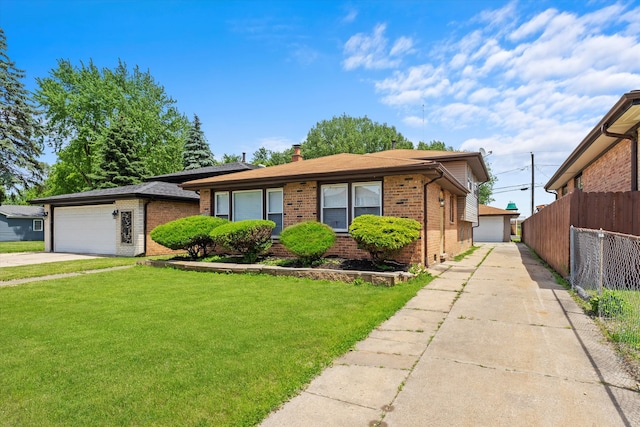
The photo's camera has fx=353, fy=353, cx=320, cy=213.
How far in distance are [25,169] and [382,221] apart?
30968mm

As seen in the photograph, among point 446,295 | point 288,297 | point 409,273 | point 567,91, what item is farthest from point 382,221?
point 567,91

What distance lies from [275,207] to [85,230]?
467 inches

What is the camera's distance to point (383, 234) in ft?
26.8

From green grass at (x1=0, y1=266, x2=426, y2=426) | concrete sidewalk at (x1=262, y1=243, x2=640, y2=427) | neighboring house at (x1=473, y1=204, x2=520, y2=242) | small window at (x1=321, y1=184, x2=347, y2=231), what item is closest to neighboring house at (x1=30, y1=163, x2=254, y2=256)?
green grass at (x1=0, y1=266, x2=426, y2=426)

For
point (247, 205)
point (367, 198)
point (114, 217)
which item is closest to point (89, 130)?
point (114, 217)

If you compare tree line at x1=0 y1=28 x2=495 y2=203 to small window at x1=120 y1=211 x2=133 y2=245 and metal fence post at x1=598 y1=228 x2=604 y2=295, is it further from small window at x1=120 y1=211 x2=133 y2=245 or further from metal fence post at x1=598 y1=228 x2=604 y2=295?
metal fence post at x1=598 y1=228 x2=604 y2=295

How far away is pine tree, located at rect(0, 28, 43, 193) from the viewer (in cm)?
2627

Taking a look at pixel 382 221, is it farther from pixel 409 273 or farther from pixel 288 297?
pixel 288 297

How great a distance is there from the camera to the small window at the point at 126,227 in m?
15.6

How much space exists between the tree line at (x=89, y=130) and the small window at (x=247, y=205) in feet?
74.7

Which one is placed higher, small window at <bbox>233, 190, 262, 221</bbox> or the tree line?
the tree line

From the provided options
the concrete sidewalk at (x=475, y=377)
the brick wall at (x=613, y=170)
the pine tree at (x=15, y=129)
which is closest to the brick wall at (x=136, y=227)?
the concrete sidewalk at (x=475, y=377)

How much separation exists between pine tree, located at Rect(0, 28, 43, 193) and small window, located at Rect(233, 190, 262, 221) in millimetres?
23787

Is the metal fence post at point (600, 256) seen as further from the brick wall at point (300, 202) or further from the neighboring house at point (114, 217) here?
the neighboring house at point (114, 217)
